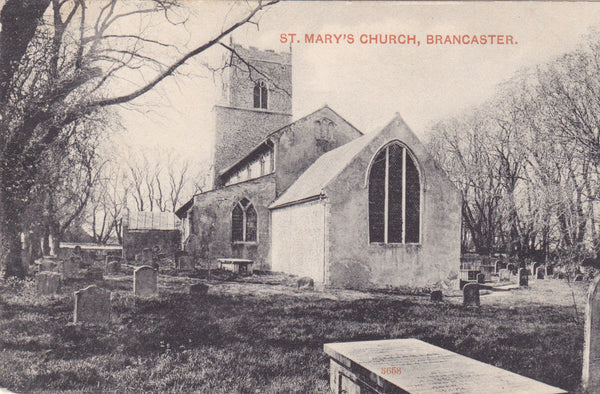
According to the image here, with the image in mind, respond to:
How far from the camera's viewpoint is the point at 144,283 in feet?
31.0

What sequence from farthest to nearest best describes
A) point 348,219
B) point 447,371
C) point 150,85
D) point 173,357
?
point 348,219 → point 150,85 → point 173,357 → point 447,371

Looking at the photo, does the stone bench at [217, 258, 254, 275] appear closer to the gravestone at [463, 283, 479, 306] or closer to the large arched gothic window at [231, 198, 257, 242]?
the large arched gothic window at [231, 198, 257, 242]

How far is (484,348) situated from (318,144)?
45.1 feet

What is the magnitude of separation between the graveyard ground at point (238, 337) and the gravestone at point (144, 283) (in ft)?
0.77

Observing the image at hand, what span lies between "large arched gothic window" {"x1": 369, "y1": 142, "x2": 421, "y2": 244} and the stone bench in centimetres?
470

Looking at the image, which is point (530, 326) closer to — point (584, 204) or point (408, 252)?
point (408, 252)

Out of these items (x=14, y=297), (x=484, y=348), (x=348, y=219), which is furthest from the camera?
(x=348, y=219)

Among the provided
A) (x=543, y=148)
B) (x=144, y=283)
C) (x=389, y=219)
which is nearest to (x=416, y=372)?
(x=144, y=283)

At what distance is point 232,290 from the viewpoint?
412 inches

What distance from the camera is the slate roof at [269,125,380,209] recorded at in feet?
44.9

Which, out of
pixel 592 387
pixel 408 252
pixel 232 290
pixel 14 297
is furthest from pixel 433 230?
Result: pixel 14 297

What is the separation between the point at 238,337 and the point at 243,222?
10.5 meters

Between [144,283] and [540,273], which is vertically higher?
[144,283]

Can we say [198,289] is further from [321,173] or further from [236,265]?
[321,173]
